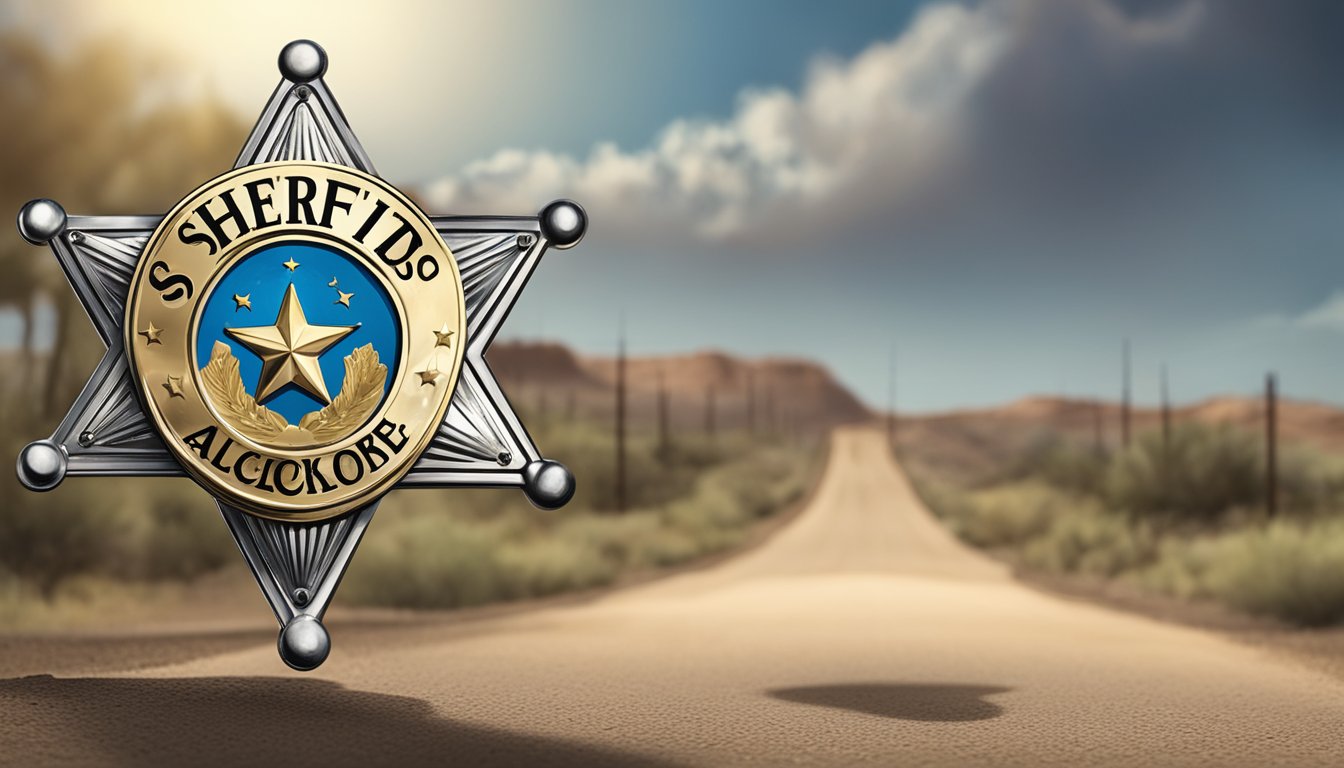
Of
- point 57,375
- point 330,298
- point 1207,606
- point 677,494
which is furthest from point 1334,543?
point 677,494

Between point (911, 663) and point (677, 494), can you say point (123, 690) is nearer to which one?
point (911, 663)

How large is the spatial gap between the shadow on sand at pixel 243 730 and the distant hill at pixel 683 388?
10440 centimetres

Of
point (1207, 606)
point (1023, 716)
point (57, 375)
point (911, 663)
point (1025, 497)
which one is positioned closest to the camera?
point (1023, 716)

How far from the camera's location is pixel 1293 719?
759 cm

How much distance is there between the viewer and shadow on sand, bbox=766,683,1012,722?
293 inches

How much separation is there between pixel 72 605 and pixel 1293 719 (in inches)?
698

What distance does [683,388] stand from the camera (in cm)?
18075

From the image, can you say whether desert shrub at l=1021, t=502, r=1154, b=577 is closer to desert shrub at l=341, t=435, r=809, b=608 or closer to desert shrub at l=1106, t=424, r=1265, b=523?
desert shrub at l=1106, t=424, r=1265, b=523

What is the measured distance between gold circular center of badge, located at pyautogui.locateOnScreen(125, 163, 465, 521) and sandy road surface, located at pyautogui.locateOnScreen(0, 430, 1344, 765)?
1486 mm

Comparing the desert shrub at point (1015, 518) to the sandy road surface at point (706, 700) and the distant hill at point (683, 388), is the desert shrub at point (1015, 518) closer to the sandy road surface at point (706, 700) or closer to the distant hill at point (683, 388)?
the sandy road surface at point (706, 700)

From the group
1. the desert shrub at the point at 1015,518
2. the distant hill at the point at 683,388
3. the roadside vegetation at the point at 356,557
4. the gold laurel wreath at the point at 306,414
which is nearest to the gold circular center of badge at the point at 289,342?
the gold laurel wreath at the point at 306,414

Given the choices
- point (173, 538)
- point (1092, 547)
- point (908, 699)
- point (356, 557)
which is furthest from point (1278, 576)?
point (173, 538)

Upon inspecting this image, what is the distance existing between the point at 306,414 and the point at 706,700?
3.38 m

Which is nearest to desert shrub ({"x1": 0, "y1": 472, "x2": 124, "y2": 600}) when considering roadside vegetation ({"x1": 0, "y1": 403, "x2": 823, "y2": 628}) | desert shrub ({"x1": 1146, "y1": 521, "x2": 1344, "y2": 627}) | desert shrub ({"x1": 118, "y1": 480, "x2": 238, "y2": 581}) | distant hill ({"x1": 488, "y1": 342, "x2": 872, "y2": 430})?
roadside vegetation ({"x1": 0, "y1": 403, "x2": 823, "y2": 628})
